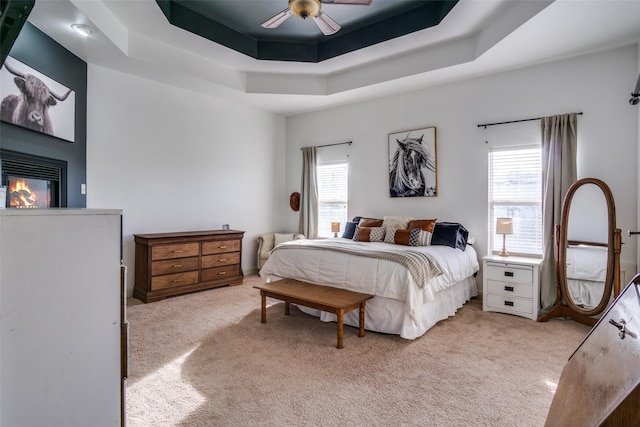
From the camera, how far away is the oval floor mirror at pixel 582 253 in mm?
3217

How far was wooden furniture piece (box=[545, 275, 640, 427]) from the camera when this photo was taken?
0.77 metres

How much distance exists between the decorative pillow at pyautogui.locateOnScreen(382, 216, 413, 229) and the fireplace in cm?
377

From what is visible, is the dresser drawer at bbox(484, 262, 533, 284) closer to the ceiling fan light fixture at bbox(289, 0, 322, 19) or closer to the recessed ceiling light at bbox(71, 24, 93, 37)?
the ceiling fan light fixture at bbox(289, 0, 322, 19)

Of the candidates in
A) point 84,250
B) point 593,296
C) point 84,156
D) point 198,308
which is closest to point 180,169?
point 84,156

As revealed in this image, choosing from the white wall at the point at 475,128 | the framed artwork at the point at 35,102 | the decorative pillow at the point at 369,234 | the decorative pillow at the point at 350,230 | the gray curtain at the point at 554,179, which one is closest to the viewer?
the framed artwork at the point at 35,102

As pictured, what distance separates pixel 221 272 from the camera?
475 centimetres

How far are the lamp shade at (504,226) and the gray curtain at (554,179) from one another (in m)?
0.33

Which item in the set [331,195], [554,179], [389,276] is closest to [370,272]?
[389,276]

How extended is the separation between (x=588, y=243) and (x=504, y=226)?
77 cm

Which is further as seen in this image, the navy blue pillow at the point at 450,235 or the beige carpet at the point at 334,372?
the navy blue pillow at the point at 450,235

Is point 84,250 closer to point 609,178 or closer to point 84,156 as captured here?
point 84,156

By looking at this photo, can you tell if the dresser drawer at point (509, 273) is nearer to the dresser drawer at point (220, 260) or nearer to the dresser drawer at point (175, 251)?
the dresser drawer at point (220, 260)

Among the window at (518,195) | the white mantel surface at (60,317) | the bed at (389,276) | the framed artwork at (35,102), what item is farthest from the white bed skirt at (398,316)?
the framed artwork at (35,102)

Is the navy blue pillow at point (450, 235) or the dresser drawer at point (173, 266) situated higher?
the navy blue pillow at point (450, 235)
